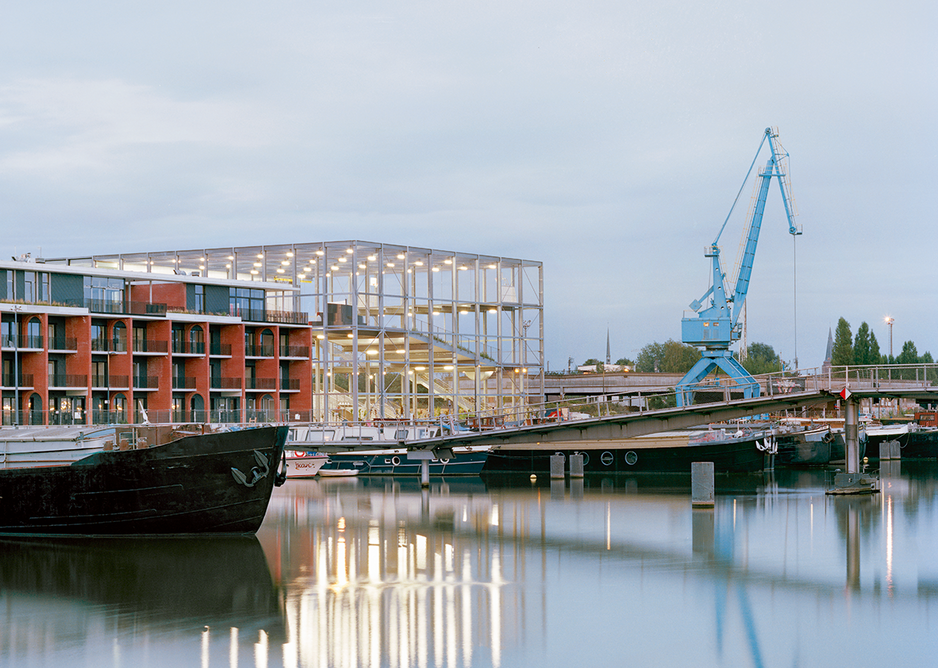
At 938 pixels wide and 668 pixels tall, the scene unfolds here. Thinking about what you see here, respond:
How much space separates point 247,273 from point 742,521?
45018mm

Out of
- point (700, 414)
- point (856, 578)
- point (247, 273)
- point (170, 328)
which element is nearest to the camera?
point (856, 578)

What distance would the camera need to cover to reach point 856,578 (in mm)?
21531

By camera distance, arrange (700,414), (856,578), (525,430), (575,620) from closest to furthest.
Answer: (575,620) → (856,578) → (700,414) → (525,430)

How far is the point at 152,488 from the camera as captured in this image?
85.7 feet

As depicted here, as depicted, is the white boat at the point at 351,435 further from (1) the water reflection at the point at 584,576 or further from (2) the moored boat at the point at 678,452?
(2) the moored boat at the point at 678,452

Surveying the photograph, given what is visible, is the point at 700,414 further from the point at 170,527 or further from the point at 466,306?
the point at 466,306

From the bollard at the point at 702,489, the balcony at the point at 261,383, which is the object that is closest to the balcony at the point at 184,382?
the balcony at the point at 261,383

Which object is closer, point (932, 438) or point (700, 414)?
point (700, 414)

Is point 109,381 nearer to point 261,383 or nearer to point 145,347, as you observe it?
point 145,347

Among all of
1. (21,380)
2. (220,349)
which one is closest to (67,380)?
(21,380)

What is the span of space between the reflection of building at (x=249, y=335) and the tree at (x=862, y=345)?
49716 millimetres

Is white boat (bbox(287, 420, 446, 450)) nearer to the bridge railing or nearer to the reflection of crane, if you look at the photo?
the bridge railing

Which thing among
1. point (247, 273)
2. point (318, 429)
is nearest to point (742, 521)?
point (318, 429)

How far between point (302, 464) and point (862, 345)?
77.1 metres
